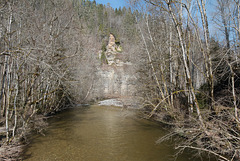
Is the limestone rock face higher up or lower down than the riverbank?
higher up

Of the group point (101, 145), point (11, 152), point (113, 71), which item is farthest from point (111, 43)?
point (11, 152)

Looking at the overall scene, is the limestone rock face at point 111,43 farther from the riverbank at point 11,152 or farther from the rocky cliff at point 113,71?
the riverbank at point 11,152

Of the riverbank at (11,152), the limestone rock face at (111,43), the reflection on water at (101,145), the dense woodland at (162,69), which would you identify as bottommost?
the reflection on water at (101,145)

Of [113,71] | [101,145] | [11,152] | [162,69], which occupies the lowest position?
[101,145]

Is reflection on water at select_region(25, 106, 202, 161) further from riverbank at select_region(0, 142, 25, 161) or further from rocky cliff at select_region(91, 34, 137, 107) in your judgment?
rocky cliff at select_region(91, 34, 137, 107)

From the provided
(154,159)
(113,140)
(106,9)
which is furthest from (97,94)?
(106,9)

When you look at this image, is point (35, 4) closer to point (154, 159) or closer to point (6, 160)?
point (6, 160)

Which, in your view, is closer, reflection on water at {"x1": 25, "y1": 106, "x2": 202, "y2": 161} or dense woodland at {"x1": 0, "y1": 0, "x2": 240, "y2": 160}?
dense woodland at {"x1": 0, "y1": 0, "x2": 240, "y2": 160}

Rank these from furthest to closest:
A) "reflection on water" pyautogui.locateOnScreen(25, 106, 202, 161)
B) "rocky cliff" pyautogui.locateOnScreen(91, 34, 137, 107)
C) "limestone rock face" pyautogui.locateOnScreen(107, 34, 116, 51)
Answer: "limestone rock face" pyautogui.locateOnScreen(107, 34, 116, 51) < "rocky cliff" pyautogui.locateOnScreen(91, 34, 137, 107) < "reflection on water" pyautogui.locateOnScreen(25, 106, 202, 161)

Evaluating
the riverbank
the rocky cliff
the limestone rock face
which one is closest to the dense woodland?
the riverbank

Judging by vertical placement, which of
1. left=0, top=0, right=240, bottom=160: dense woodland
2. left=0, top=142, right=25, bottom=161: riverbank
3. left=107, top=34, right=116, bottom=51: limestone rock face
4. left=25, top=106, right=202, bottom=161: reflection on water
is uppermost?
left=107, top=34, right=116, bottom=51: limestone rock face

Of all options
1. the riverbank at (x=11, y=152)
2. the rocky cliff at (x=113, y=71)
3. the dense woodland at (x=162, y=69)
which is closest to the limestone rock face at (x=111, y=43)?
the rocky cliff at (x=113, y=71)

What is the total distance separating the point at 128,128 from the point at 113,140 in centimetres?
243

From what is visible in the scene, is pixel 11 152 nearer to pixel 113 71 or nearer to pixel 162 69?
pixel 162 69
